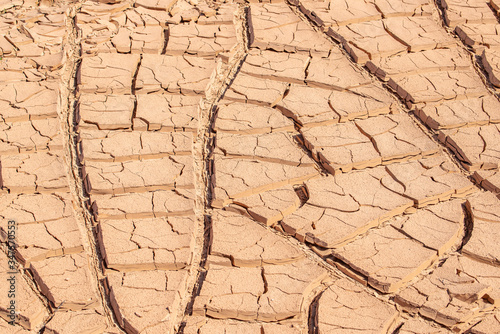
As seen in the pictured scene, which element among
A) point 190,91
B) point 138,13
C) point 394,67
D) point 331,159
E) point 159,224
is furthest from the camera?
point 138,13

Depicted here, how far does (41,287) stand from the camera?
299 centimetres

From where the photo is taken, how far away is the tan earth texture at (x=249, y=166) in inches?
116

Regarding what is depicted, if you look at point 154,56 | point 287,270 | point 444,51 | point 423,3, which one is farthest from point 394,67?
point 287,270

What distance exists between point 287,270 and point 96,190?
51.3 inches

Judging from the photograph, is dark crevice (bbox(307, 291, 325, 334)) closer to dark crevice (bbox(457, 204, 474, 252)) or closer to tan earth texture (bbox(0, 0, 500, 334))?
tan earth texture (bbox(0, 0, 500, 334))

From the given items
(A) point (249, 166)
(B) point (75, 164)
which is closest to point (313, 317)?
(A) point (249, 166)

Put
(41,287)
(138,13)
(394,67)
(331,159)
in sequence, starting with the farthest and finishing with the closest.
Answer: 1. (138,13)
2. (394,67)
3. (331,159)
4. (41,287)

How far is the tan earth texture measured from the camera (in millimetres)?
2949

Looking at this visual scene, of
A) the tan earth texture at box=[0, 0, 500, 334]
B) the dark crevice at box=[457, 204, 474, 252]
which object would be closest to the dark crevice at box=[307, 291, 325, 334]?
the tan earth texture at box=[0, 0, 500, 334]

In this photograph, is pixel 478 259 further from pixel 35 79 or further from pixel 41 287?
pixel 35 79

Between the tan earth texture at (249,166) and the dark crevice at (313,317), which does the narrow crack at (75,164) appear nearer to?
the tan earth texture at (249,166)

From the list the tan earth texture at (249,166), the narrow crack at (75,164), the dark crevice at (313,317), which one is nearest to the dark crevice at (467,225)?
the tan earth texture at (249,166)

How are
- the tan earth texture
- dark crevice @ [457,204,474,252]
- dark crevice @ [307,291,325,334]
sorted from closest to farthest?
dark crevice @ [307,291,325,334]
the tan earth texture
dark crevice @ [457,204,474,252]

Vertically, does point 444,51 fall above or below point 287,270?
above
